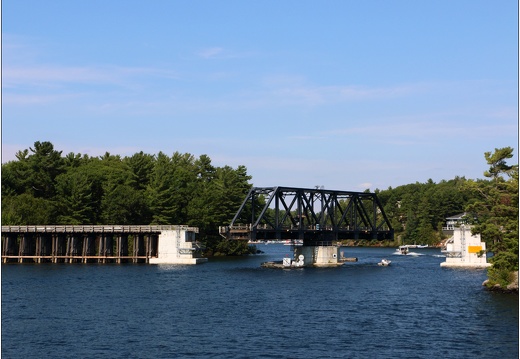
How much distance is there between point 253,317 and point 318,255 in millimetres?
69381

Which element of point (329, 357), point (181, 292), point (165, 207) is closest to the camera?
point (329, 357)

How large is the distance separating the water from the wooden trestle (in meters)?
29.0

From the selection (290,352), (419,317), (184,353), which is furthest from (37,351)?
(419,317)

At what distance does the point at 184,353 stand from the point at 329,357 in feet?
29.7

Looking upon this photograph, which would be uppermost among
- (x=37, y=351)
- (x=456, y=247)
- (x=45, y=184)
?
(x=45, y=184)

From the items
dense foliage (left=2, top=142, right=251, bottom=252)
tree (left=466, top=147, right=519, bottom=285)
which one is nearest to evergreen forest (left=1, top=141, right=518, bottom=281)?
dense foliage (left=2, top=142, right=251, bottom=252)

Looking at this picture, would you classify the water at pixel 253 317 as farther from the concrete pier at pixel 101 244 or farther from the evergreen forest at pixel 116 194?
the evergreen forest at pixel 116 194

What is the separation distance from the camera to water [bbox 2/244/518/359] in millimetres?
50406

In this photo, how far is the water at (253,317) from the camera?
50.4 metres

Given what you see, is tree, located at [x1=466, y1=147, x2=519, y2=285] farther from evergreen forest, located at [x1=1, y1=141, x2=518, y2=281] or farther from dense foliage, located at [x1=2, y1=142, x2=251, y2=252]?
dense foliage, located at [x1=2, y1=142, x2=251, y2=252]

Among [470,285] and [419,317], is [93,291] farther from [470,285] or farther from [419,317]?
[470,285]

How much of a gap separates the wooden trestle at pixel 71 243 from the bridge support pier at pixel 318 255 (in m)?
25.1

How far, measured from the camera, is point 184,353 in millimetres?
49000

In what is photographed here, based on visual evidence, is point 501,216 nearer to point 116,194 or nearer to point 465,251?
point 465,251
